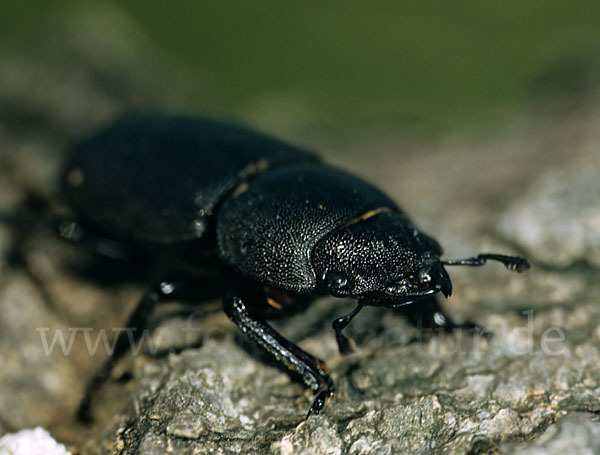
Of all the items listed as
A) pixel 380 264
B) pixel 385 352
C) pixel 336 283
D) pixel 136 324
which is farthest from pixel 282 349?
pixel 136 324

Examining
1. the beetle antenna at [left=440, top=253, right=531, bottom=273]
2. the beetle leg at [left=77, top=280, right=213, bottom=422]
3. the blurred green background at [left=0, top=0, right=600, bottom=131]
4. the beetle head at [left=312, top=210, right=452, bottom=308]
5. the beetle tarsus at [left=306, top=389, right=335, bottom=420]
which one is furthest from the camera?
the blurred green background at [left=0, top=0, right=600, bottom=131]

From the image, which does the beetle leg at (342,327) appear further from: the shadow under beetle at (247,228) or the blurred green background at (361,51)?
the blurred green background at (361,51)

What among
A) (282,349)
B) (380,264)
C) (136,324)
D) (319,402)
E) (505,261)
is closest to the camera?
(319,402)

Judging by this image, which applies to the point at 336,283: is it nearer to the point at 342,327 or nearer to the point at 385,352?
the point at 342,327

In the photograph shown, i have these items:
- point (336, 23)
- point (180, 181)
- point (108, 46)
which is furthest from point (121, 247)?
point (336, 23)

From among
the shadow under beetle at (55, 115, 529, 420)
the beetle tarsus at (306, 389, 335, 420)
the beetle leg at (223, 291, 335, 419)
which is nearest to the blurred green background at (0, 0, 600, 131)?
the shadow under beetle at (55, 115, 529, 420)

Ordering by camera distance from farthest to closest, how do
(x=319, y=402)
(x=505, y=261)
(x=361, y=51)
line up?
(x=361, y=51) < (x=505, y=261) < (x=319, y=402)

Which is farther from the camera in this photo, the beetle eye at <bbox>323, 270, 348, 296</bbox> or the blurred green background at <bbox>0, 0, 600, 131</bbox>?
the blurred green background at <bbox>0, 0, 600, 131</bbox>

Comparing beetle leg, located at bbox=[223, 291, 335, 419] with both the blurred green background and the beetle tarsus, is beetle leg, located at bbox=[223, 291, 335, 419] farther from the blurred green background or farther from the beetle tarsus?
the blurred green background
